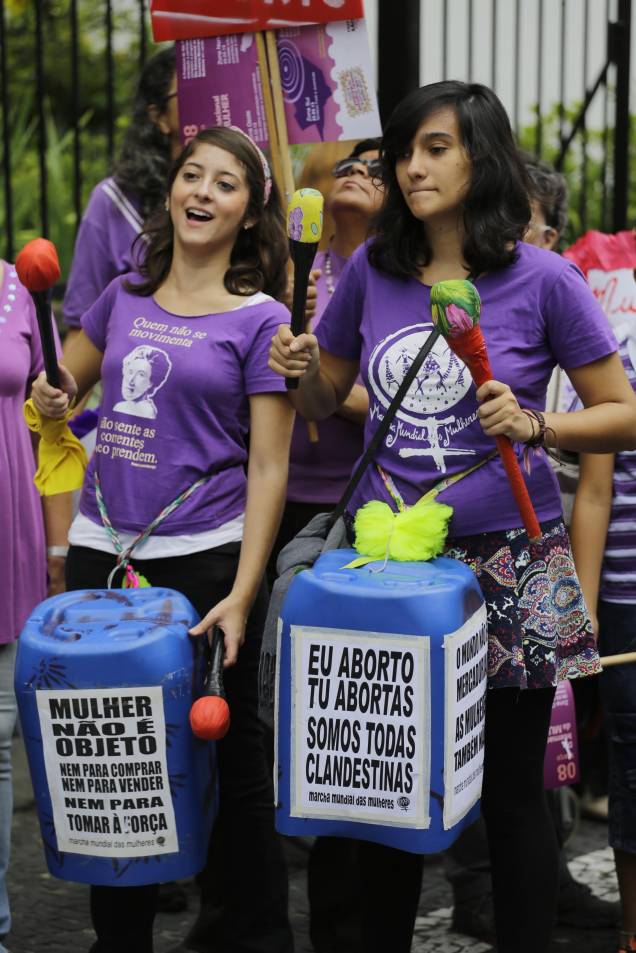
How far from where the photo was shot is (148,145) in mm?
3727

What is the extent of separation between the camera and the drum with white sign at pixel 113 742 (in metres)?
2.51

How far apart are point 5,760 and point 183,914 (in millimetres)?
872

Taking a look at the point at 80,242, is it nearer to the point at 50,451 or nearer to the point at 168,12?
the point at 168,12

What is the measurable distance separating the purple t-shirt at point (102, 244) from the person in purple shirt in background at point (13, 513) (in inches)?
21.7

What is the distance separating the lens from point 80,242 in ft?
12.2

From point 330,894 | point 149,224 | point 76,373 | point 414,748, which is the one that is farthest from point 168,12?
point 330,894

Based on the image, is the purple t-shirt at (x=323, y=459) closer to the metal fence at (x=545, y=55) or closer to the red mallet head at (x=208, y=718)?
the red mallet head at (x=208, y=718)

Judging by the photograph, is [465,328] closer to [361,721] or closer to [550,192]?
[361,721]

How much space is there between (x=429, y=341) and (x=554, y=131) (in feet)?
17.4

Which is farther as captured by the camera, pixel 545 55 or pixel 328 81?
pixel 545 55

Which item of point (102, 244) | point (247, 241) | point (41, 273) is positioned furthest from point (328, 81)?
point (41, 273)

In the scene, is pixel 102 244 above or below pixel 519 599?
above

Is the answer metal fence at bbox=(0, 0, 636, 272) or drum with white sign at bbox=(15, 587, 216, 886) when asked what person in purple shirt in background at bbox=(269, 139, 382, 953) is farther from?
metal fence at bbox=(0, 0, 636, 272)

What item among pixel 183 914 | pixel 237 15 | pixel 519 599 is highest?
pixel 237 15
